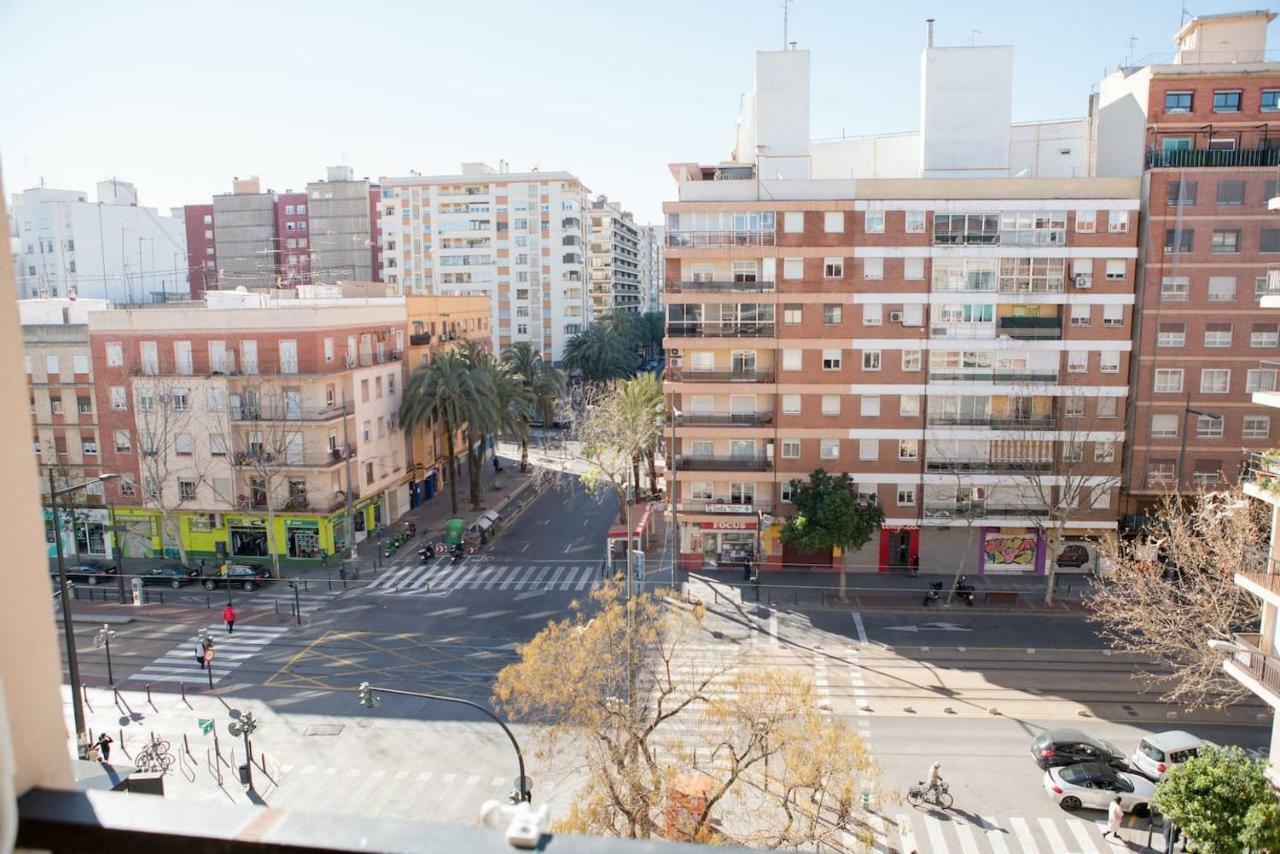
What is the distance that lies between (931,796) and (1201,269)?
2719cm

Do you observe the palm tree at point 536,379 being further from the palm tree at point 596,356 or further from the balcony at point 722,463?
the balcony at point 722,463

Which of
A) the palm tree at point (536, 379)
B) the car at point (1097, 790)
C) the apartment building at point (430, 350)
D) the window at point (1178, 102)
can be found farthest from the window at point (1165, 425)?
the palm tree at point (536, 379)

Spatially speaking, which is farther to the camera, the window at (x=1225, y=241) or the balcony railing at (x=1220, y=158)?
the balcony railing at (x=1220, y=158)

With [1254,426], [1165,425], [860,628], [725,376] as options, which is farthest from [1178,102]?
[860,628]

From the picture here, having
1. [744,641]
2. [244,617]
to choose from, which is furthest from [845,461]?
[244,617]

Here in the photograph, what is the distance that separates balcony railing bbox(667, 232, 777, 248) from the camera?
37.3 m

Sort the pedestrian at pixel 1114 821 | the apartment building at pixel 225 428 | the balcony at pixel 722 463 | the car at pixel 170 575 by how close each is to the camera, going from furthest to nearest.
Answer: the apartment building at pixel 225 428
the balcony at pixel 722 463
the car at pixel 170 575
the pedestrian at pixel 1114 821

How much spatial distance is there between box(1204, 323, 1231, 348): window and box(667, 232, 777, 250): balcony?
18045mm

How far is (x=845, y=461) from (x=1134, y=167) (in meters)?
17.6

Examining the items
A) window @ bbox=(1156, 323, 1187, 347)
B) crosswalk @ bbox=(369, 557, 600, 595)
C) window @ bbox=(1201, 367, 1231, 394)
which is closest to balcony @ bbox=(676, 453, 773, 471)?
crosswalk @ bbox=(369, 557, 600, 595)

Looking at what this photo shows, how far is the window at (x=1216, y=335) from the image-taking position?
36.5m

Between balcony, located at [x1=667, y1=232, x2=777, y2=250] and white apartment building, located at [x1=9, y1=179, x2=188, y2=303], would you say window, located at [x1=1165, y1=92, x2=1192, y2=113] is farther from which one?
white apartment building, located at [x1=9, y1=179, x2=188, y2=303]

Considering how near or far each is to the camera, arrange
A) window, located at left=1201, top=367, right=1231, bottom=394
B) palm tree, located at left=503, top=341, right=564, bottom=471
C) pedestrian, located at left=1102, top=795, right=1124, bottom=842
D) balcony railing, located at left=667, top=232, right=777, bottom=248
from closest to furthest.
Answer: pedestrian, located at left=1102, top=795, right=1124, bottom=842 < window, located at left=1201, top=367, right=1231, bottom=394 < balcony railing, located at left=667, top=232, right=777, bottom=248 < palm tree, located at left=503, top=341, right=564, bottom=471

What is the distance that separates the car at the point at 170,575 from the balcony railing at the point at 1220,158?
44365 millimetres
